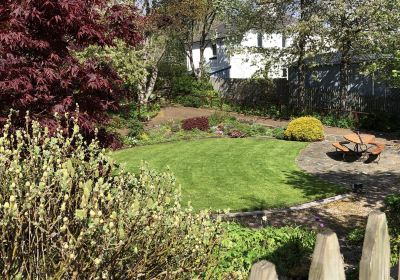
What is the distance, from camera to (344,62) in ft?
76.1

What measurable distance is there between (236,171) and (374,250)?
1214cm

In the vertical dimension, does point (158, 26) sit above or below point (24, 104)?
above

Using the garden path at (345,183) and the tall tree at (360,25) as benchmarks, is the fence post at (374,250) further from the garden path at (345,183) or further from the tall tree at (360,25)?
the tall tree at (360,25)

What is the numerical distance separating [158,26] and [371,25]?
13647 mm

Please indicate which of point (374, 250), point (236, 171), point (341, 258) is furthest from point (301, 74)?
point (341, 258)

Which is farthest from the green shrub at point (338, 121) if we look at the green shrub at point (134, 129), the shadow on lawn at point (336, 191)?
the green shrub at point (134, 129)

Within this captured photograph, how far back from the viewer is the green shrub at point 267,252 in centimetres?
539

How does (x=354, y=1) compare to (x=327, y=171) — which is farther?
(x=354, y=1)

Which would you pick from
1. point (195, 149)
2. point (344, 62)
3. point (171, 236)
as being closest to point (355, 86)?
point (344, 62)

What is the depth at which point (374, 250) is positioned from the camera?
1.97 metres

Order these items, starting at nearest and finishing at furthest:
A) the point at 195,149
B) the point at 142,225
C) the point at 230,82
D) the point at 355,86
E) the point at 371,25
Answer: the point at 142,225, the point at 195,149, the point at 371,25, the point at 355,86, the point at 230,82

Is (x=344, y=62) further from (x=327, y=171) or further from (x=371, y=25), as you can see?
(x=327, y=171)

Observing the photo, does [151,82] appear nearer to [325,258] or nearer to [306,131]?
[306,131]

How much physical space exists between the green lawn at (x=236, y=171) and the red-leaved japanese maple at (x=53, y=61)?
3062 mm
